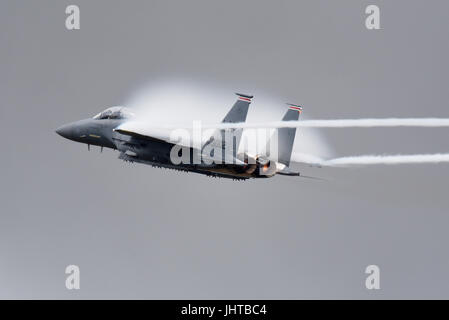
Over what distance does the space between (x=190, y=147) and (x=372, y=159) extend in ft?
22.0

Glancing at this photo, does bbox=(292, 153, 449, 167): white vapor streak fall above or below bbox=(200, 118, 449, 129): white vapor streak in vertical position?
below

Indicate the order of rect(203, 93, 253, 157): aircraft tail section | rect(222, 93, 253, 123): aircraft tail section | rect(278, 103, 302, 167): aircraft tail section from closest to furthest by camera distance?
1. rect(203, 93, 253, 157): aircraft tail section
2. rect(222, 93, 253, 123): aircraft tail section
3. rect(278, 103, 302, 167): aircraft tail section

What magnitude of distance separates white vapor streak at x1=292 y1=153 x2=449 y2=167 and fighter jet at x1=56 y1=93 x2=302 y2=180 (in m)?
0.99

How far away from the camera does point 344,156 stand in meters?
40.0

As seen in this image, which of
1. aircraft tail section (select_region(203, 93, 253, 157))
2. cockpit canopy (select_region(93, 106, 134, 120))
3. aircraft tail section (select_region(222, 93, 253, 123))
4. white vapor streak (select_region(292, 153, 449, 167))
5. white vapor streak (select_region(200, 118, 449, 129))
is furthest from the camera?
cockpit canopy (select_region(93, 106, 134, 120))

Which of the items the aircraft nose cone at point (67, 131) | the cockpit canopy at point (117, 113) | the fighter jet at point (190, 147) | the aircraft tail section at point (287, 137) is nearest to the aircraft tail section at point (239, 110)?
the fighter jet at point (190, 147)

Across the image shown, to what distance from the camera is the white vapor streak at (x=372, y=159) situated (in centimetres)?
3568

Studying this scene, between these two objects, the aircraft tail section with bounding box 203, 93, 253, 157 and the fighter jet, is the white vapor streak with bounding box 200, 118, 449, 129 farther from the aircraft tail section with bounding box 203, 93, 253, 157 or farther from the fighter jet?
the fighter jet

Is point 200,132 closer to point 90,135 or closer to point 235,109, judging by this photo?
point 235,109

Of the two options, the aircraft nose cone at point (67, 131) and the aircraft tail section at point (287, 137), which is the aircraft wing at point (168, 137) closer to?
the aircraft nose cone at point (67, 131)

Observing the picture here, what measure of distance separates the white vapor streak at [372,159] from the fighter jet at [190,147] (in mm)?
988

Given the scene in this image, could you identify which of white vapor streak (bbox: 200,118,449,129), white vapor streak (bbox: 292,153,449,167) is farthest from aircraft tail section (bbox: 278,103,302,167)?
white vapor streak (bbox: 200,118,449,129)

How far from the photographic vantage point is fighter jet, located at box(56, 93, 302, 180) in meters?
39.0

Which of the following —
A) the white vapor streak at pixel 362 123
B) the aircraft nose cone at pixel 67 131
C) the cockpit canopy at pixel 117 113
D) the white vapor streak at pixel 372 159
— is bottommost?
the white vapor streak at pixel 372 159
